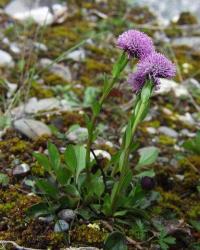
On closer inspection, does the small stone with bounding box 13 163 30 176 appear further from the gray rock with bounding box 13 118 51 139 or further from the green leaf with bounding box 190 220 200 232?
the green leaf with bounding box 190 220 200 232

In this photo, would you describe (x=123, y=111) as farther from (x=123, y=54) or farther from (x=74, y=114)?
(x=123, y=54)

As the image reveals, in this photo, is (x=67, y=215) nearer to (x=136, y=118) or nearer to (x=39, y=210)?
(x=39, y=210)

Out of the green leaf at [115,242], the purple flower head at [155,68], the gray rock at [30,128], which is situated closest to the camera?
the purple flower head at [155,68]

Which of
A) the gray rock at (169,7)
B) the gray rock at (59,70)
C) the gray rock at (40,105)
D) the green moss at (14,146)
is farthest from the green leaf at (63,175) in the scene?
the gray rock at (169,7)

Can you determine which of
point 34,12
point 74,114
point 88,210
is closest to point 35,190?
point 88,210

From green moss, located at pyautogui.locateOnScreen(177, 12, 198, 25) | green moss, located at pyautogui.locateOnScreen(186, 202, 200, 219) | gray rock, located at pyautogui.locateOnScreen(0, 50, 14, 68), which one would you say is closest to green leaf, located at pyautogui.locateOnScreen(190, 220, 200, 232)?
green moss, located at pyautogui.locateOnScreen(186, 202, 200, 219)

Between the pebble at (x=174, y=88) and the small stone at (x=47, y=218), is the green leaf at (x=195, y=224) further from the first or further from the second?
the pebble at (x=174, y=88)
